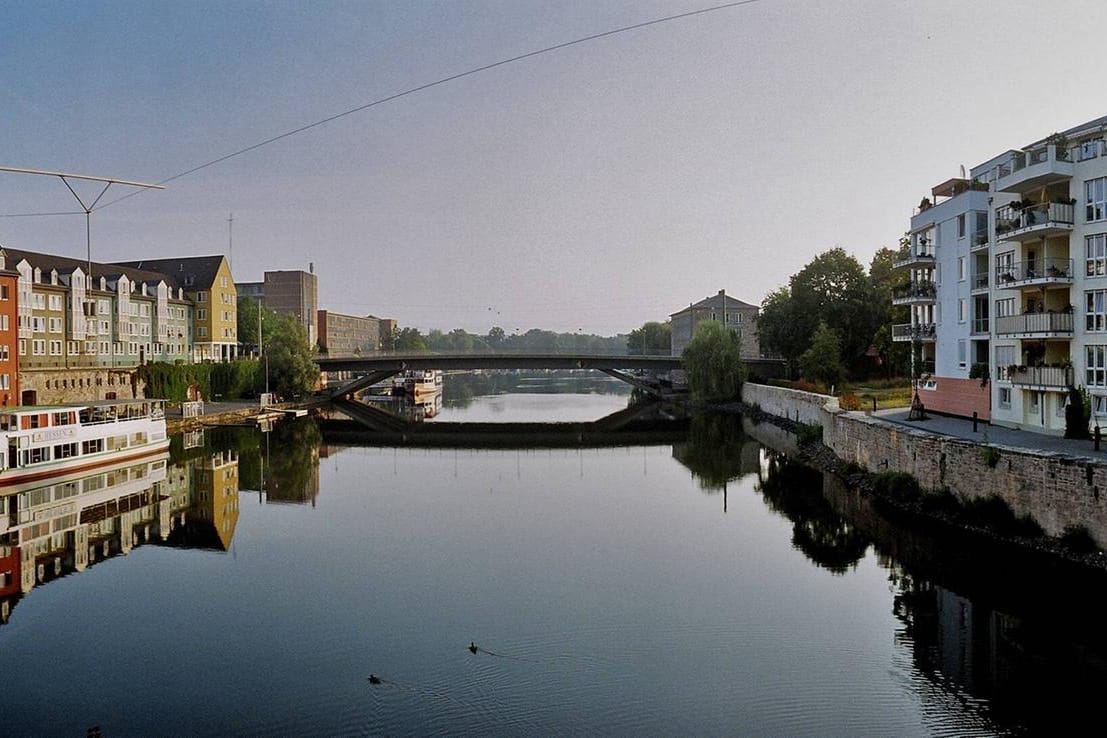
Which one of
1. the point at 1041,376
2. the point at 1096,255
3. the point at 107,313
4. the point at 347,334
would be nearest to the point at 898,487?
the point at 1041,376

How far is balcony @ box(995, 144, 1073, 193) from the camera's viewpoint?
2673 cm

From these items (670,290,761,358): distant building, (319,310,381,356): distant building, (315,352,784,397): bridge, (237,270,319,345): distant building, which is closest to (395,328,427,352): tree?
(319,310,381,356): distant building

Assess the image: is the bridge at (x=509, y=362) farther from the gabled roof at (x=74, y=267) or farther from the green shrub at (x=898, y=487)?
the green shrub at (x=898, y=487)

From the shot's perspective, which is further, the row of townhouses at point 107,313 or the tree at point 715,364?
the tree at point 715,364

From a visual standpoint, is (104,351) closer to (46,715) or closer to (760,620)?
(46,715)

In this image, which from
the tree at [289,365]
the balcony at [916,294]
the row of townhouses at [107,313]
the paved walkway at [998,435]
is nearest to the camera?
the paved walkway at [998,435]

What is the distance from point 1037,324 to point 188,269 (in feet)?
237

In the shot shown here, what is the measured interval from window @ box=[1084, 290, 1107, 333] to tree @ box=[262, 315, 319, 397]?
60.7 metres

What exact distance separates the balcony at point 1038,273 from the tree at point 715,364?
1526 inches

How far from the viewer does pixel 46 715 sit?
12.4 metres

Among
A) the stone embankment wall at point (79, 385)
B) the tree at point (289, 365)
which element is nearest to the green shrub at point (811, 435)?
the stone embankment wall at point (79, 385)

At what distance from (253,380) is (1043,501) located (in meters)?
65.0

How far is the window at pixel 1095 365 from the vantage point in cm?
2534

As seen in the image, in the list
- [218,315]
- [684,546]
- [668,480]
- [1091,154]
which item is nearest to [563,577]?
[684,546]
